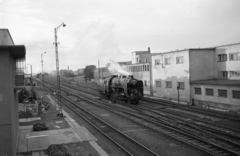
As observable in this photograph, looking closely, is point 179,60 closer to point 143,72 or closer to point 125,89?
point 125,89

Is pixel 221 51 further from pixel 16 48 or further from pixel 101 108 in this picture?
pixel 16 48

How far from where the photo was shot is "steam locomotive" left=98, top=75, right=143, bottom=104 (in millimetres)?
29000

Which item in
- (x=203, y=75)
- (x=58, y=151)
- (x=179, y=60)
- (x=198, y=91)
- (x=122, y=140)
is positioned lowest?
(x=122, y=140)

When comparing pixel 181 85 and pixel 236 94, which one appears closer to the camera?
pixel 236 94

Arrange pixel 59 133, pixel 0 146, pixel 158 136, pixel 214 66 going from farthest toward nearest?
1. pixel 214 66
2. pixel 59 133
3. pixel 158 136
4. pixel 0 146

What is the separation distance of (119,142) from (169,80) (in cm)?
2139

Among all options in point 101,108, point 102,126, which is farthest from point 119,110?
point 102,126

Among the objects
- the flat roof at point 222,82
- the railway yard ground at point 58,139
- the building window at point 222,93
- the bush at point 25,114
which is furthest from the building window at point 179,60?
the bush at point 25,114

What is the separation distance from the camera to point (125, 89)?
2939cm

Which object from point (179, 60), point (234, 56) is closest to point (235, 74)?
point (234, 56)

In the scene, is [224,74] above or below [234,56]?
below

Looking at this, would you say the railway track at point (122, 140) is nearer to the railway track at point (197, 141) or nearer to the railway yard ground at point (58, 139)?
the railway yard ground at point (58, 139)

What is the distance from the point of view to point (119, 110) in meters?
25.7

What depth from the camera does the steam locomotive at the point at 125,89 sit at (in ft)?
95.1
